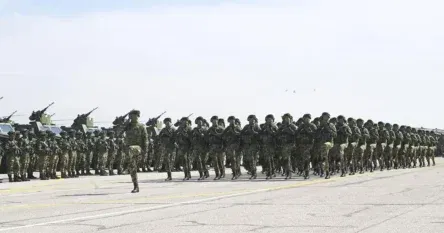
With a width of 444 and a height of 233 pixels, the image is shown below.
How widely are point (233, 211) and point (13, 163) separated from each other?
56.1ft

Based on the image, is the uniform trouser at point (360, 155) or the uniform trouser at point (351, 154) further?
the uniform trouser at point (360, 155)

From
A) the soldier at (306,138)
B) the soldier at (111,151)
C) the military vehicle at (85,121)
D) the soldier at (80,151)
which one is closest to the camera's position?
the soldier at (306,138)

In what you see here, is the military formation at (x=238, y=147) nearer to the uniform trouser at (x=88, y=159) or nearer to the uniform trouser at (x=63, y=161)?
the uniform trouser at (x=63, y=161)

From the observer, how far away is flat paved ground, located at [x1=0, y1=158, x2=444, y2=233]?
9.73m

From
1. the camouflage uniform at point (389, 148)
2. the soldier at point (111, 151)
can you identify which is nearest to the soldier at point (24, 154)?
the soldier at point (111, 151)

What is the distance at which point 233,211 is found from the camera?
11891 mm

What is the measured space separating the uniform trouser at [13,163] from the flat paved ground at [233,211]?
399 inches

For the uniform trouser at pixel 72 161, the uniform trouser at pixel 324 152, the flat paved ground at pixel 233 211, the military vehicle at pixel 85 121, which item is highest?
the military vehicle at pixel 85 121

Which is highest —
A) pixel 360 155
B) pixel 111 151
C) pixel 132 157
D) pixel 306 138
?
pixel 111 151

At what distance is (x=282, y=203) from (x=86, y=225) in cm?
447

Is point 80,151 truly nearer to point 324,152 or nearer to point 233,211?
point 324,152

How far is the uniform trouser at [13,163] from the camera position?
26938mm

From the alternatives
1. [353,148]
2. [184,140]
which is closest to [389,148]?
[353,148]

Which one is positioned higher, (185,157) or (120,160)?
(120,160)
